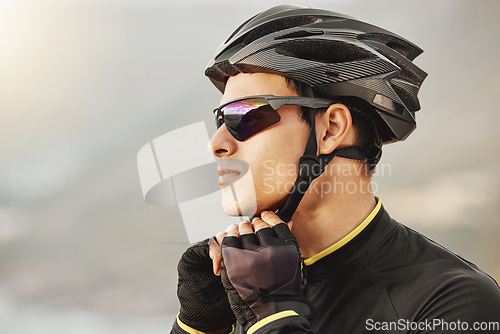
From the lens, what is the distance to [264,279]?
58.8 inches

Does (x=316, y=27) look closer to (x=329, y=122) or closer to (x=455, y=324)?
(x=329, y=122)

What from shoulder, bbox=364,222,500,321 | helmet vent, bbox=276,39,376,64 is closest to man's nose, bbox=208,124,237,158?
helmet vent, bbox=276,39,376,64

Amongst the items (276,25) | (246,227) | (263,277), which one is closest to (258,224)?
(246,227)

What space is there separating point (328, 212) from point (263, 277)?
1.57 feet

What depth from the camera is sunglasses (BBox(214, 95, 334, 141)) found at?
1.82 m

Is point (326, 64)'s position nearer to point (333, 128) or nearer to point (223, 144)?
point (333, 128)

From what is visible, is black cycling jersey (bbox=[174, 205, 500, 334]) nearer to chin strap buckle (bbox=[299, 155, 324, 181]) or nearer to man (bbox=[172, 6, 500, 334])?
man (bbox=[172, 6, 500, 334])

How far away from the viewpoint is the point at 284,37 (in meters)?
1.94

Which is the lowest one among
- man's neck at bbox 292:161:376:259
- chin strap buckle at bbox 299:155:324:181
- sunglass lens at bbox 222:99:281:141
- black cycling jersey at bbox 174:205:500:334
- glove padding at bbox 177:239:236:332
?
glove padding at bbox 177:239:236:332

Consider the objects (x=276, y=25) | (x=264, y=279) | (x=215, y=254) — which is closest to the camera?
(x=264, y=279)

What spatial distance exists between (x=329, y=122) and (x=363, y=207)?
39cm

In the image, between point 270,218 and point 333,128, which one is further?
point 333,128

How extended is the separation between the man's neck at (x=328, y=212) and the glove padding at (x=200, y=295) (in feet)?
1.65

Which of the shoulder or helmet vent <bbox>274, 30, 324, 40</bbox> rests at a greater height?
helmet vent <bbox>274, 30, 324, 40</bbox>
